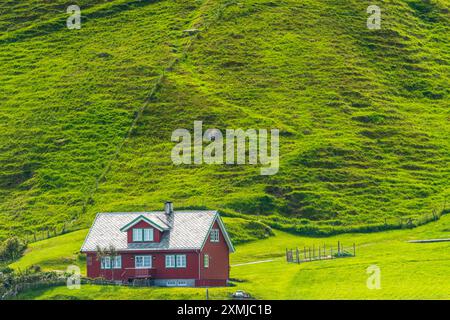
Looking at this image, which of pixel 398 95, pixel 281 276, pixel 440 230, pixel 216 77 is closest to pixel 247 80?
pixel 216 77

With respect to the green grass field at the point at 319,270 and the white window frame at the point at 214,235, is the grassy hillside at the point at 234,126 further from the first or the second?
the white window frame at the point at 214,235

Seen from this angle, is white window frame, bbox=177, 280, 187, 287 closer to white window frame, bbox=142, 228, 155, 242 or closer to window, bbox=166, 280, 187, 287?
window, bbox=166, 280, 187, 287

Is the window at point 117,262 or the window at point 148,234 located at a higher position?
the window at point 148,234

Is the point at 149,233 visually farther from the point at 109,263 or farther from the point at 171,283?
the point at 171,283

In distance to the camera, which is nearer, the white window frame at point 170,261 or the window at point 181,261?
the window at point 181,261

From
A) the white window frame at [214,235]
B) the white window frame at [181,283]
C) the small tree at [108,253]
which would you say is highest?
the white window frame at [214,235]

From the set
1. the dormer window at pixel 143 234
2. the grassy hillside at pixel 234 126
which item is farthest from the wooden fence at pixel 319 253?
the dormer window at pixel 143 234
